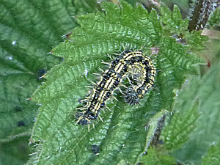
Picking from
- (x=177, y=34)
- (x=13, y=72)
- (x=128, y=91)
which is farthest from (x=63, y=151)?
(x=177, y=34)

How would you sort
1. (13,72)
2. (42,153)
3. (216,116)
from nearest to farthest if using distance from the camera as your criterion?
(42,153) → (13,72) → (216,116)

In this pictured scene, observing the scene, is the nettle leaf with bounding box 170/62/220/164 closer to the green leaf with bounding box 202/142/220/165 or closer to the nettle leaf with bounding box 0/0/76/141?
the green leaf with bounding box 202/142/220/165

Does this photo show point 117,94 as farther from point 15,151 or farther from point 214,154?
point 15,151

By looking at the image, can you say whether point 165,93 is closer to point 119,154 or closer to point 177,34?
point 177,34

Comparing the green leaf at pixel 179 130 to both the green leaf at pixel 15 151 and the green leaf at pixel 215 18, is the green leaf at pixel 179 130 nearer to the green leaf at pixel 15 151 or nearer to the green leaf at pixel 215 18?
the green leaf at pixel 215 18

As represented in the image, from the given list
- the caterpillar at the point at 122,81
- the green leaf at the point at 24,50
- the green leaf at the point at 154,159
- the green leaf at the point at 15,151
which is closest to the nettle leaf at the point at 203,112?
the green leaf at the point at 154,159

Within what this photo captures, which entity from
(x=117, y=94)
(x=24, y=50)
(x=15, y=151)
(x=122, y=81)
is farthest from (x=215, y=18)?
(x=15, y=151)
